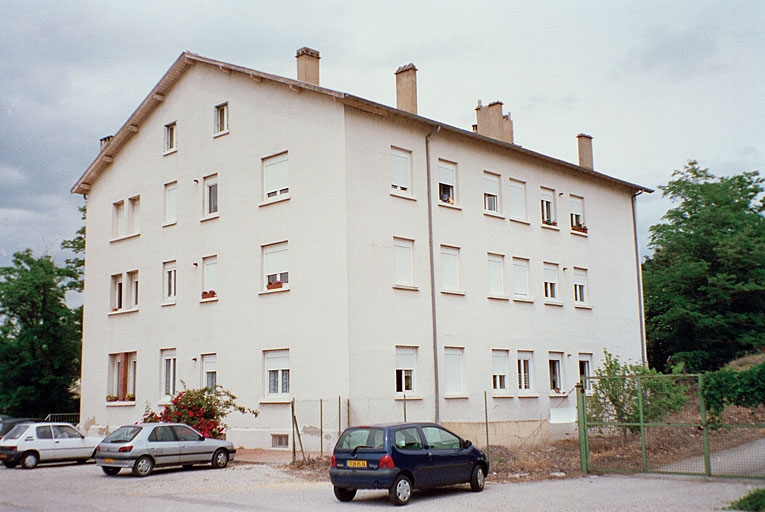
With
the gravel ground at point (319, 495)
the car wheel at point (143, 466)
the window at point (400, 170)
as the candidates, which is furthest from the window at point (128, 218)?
the gravel ground at point (319, 495)

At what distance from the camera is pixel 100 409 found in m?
32.9

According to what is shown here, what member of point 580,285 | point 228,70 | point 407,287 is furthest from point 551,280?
point 228,70

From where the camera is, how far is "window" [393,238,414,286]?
1057 inches

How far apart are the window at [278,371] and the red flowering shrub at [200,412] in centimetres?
128

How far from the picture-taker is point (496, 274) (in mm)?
30703

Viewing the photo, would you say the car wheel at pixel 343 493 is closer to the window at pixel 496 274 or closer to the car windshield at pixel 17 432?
the car windshield at pixel 17 432

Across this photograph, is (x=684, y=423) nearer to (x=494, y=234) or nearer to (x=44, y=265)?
(x=494, y=234)

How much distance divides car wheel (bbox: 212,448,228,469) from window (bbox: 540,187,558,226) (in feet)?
54.3

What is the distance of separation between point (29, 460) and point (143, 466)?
5041 mm

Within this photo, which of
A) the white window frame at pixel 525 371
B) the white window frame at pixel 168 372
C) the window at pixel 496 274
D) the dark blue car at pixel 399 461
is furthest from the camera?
the white window frame at pixel 525 371

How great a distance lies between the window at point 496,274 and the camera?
3036cm

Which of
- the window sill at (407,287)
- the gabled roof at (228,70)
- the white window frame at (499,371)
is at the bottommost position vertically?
the white window frame at (499,371)

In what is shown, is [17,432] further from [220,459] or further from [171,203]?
[171,203]

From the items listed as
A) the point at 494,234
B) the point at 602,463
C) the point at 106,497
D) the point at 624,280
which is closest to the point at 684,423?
the point at 602,463
